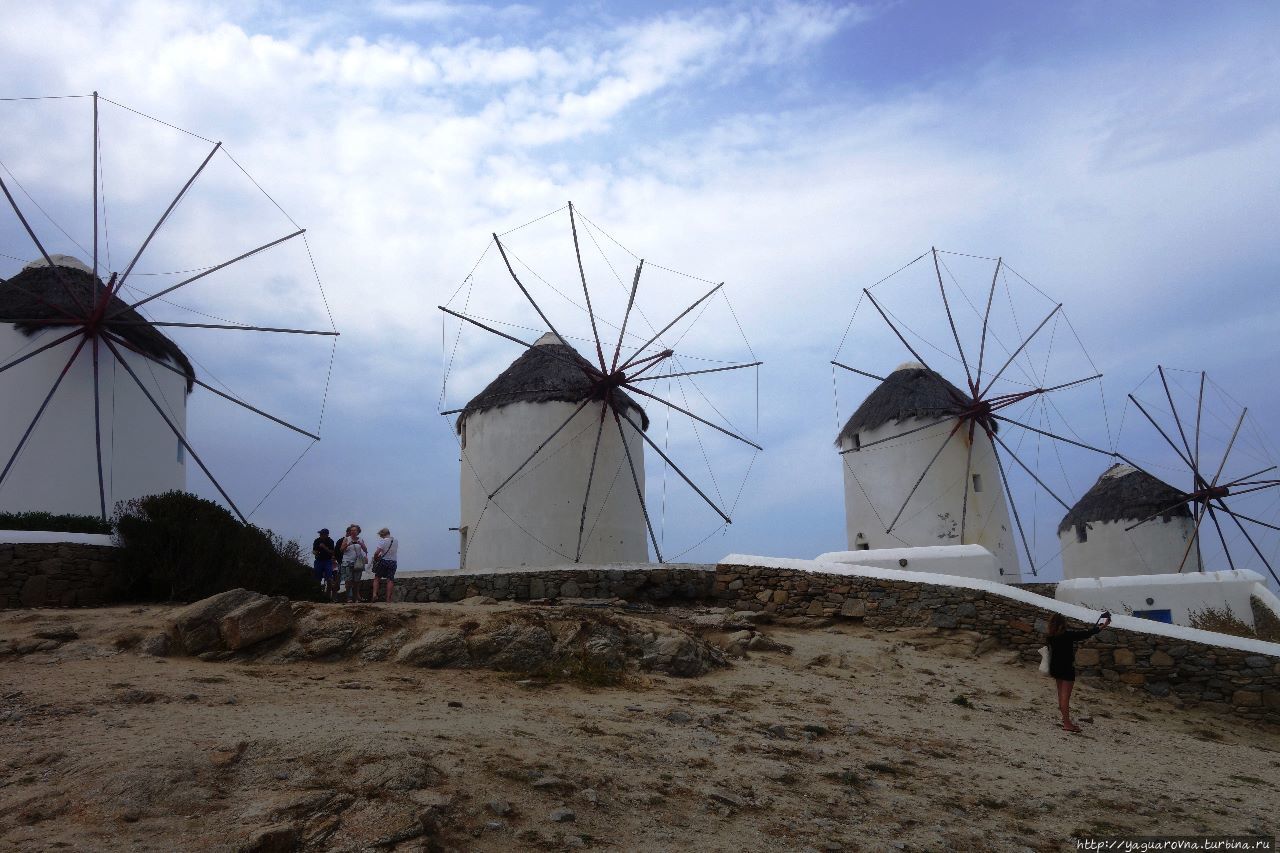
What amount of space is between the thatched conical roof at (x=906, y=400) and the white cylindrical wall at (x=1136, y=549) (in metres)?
5.62

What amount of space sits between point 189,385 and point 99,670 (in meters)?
12.2

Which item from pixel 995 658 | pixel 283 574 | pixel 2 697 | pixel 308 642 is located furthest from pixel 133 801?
pixel 995 658

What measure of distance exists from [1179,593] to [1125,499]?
9480 mm

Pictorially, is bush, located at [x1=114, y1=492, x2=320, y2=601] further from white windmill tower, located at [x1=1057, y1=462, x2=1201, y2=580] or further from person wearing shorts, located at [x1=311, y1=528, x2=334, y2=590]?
white windmill tower, located at [x1=1057, y1=462, x2=1201, y2=580]

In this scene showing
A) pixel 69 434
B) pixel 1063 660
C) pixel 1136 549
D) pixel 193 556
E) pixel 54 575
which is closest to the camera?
pixel 1063 660

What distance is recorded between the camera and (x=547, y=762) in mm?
5551

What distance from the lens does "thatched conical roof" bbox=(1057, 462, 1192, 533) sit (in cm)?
2389

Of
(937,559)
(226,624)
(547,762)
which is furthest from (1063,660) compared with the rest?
(226,624)

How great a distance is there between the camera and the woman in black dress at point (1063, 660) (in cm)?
873

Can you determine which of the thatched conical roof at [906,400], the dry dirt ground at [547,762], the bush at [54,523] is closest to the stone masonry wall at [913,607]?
the dry dirt ground at [547,762]

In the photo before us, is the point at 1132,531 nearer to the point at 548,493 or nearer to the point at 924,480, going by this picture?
the point at 924,480

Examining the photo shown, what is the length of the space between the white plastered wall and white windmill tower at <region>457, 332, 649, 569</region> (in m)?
8.39

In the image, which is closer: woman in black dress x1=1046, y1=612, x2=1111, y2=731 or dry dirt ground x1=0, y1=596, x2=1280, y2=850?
dry dirt ground x1=0, y1=596, x2=1280, y2=850

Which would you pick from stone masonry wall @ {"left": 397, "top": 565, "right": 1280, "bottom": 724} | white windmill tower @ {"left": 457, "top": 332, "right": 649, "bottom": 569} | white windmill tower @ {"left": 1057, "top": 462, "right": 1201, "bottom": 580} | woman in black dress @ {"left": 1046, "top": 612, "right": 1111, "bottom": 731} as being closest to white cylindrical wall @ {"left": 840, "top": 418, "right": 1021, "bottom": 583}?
white windmill tower @ {"left": 1057, "top": 462, "right": 1201, "bottom": 580}
